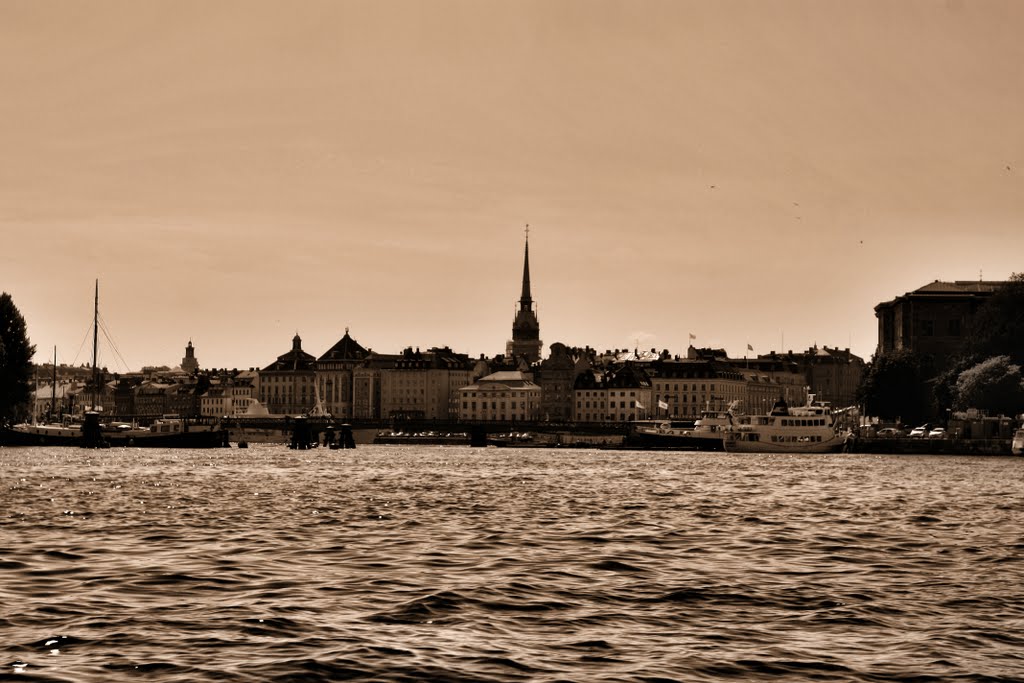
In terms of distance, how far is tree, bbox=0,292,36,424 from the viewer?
416 feet

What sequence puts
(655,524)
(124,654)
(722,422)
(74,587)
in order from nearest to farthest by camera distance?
(124,654), (74,587), (655,524), (722,422)

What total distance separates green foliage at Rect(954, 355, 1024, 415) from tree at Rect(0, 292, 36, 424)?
236 ft

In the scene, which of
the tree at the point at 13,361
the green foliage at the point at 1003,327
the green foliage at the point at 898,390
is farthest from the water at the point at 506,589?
the green foliage at the point at 898,390

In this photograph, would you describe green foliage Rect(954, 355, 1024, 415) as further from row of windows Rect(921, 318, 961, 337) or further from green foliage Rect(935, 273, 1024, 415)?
row of windows Rect(921, 318, 961, 337)

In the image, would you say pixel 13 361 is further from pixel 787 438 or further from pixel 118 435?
pixel 787 438

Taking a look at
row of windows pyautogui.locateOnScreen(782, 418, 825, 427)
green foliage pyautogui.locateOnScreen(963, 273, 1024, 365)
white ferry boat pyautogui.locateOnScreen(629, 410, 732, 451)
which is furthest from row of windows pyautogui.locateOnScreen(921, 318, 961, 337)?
row of windows pyautogui.locateOnScreen(782, 418, 825, 427)

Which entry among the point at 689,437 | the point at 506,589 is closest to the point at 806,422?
the point at 689,437

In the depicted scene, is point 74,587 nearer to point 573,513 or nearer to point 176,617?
point 176,617

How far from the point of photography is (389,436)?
178 m

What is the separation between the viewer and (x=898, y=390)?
151m

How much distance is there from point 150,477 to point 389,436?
350ft

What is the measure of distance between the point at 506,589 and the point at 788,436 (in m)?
109

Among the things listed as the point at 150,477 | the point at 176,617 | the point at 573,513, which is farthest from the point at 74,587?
the point at 150,477

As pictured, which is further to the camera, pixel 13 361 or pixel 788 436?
pixel 788 436
